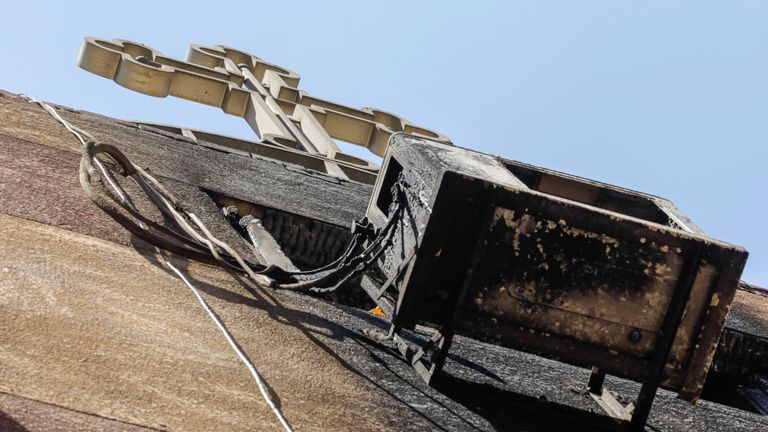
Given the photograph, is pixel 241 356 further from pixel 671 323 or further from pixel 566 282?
pixel 671 323

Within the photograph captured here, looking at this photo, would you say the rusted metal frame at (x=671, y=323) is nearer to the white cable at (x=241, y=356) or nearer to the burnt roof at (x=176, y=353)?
the burnt roof at (x=176, y=353)

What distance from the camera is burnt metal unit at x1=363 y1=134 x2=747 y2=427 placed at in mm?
4633

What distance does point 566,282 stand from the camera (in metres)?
4.67

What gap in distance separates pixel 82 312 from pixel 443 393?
1.51 metres

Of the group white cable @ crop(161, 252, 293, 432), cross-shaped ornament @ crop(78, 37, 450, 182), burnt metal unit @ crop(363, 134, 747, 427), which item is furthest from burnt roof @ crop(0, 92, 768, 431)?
cross-shaped ornament @ crop(78, 37, 450, 182)

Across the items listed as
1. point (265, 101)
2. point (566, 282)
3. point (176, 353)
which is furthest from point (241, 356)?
point (265, 101)

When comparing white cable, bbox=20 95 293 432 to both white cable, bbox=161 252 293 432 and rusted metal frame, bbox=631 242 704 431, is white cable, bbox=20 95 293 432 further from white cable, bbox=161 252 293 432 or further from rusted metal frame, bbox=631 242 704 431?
rusted metal frame, bbox=631 242 704 431

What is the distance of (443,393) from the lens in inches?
191

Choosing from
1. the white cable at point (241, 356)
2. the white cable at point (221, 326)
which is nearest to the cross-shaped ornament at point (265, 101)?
the white cable at point (221, 326)

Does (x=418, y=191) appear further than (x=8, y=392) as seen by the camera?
Yes

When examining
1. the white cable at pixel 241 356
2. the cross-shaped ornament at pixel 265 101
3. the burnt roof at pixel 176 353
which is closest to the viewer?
the burnt roof at pixel 176 353

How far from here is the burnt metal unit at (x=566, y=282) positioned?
463cm

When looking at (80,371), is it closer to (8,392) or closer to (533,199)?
(8,392)

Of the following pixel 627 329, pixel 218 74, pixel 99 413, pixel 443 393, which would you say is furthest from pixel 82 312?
pixel 218 74
